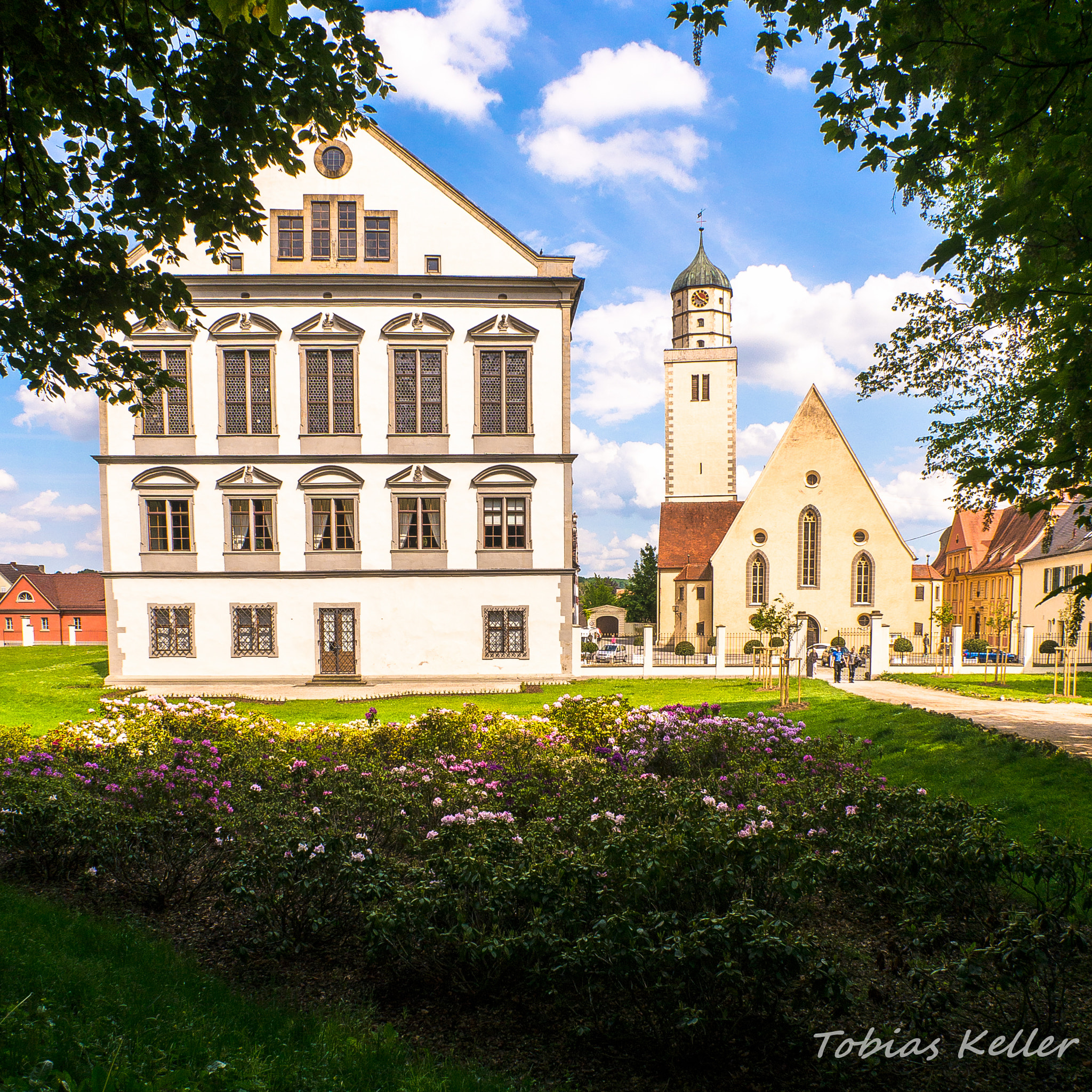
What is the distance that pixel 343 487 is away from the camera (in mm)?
24938

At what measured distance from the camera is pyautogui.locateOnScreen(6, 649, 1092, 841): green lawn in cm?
804

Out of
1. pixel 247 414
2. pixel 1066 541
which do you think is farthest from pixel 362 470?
pixel 1066 541

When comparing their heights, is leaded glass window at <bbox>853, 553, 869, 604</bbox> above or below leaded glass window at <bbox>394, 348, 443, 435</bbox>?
below

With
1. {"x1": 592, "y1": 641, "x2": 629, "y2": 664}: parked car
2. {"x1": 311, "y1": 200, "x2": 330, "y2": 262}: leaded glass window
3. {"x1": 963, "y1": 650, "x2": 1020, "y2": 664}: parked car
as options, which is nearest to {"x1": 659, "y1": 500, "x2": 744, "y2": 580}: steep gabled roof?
{"x1": 592, "y1": 641, "x2": 629, "y2": 664}: parked car

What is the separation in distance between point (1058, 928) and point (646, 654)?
23680 millimetres

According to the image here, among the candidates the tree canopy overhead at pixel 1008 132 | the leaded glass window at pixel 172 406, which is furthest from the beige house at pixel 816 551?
the tree canopy overhead at pixel 1008 132

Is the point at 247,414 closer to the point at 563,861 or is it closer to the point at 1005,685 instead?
the point at 563,861

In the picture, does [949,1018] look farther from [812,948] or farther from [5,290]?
[5,290]

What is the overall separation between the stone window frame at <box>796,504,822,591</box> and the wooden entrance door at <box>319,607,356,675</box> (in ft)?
93.4

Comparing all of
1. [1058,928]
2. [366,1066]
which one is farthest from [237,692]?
[1058,928]

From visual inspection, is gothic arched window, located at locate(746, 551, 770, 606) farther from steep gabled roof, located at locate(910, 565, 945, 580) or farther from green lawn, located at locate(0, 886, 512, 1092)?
green lawn, located at locate(0, 886, 512, 1092)

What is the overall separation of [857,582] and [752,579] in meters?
6.22

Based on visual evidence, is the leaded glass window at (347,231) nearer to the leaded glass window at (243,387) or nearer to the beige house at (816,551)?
Answer: the leaded glass window at (243,387)

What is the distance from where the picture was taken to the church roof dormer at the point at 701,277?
66000 millimetres
